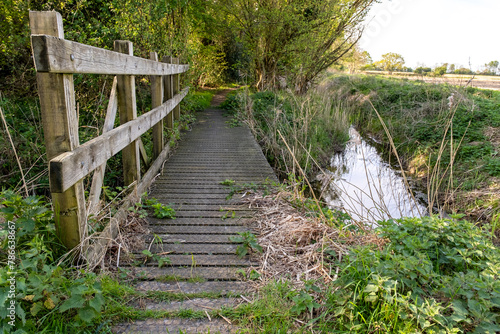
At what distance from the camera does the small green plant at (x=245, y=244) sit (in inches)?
101

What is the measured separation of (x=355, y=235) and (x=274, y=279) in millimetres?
896

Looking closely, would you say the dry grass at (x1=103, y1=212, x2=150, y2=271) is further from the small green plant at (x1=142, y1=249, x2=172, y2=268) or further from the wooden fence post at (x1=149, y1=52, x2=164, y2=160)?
the wooden fence post at (x1=149, y1=52, x2=164, y2=160)

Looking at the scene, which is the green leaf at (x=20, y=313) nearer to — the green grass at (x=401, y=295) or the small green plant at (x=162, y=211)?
the green grass at (x=401, y=295)

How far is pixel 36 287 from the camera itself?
1.65 m

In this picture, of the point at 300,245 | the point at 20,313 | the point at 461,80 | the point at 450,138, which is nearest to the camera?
the point at 20,313

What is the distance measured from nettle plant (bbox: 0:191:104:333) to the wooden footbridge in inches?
6.9

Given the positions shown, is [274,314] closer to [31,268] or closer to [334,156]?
[31,268]

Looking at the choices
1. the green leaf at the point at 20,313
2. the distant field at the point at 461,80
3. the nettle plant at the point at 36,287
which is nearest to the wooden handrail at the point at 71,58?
the nettle plant at the point at 36,287

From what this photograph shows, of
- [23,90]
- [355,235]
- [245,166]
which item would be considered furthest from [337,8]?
[355,235]

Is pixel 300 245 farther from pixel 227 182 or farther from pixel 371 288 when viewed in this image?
pixel 227 182

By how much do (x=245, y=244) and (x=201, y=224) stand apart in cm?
67

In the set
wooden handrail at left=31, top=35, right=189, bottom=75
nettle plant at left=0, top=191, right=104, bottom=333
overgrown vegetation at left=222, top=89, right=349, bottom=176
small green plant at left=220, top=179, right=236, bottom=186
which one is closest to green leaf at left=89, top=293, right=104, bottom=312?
nettle plant at left=0, top=191, right=104, bottom=333

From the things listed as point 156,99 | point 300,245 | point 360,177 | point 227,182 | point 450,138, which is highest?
point 156,99

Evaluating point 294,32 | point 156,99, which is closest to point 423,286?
point 156,99
